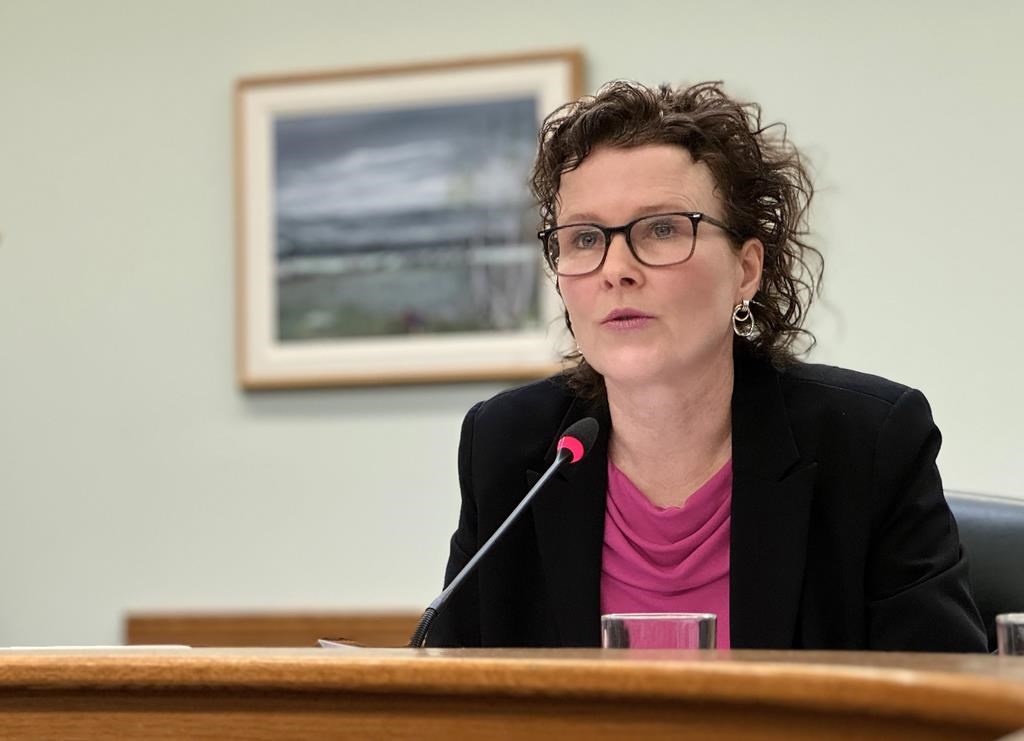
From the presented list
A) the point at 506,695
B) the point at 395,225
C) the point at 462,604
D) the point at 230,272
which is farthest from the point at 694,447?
the point at 230,272

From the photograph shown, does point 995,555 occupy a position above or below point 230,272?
below

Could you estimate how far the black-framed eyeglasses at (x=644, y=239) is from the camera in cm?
195

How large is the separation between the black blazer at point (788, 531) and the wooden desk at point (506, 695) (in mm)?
756

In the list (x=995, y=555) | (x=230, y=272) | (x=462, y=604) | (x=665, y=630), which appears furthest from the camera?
(x=230, y=272)

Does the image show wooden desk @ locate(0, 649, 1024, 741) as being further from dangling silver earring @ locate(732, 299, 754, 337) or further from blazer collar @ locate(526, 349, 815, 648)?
dangling silver earring @ locate(732, 299, 754, 337)

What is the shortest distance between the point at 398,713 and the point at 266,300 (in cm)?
272

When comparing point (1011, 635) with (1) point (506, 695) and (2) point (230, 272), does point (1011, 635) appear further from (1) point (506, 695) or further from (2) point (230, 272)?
(2) point (230, 272)

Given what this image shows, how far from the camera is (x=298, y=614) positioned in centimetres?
356

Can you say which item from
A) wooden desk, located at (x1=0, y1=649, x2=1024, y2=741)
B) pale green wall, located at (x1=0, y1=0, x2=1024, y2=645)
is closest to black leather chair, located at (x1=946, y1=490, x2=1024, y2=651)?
wooden desk, located at (x1=0, y1=649, x2=1024, y2=741)

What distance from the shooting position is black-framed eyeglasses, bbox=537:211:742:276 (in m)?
1.95

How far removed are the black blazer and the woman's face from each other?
15 centimetres

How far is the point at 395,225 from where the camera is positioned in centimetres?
359

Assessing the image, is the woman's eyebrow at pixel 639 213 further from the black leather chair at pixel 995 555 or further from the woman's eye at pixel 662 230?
the black leather chair at pixel 995 555

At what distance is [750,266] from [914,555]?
1.70 ft
